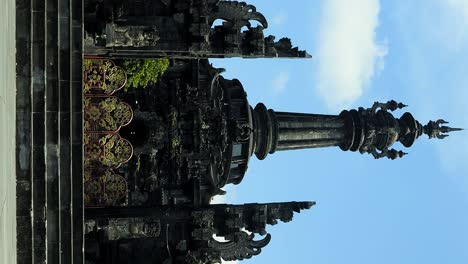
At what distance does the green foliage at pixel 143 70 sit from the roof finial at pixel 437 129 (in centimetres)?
1929

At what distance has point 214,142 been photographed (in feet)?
105

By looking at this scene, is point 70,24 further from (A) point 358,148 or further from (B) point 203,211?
(A) point 358,148

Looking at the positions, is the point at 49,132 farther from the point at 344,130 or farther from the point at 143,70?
the point at 344,130

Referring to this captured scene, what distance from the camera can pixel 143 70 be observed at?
1166 inches

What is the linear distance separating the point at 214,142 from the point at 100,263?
7.33 metres

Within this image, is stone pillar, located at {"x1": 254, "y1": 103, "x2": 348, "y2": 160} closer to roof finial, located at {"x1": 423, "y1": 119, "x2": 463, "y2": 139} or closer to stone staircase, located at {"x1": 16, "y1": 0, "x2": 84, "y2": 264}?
roof finial, located at {"x1": 423, "y1": 119, "x2": 463, "y2": 139}

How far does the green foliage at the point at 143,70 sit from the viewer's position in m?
29.2

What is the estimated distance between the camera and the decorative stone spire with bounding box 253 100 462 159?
37.0 m

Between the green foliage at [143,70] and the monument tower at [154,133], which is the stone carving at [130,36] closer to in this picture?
the monument tower at [154,133]

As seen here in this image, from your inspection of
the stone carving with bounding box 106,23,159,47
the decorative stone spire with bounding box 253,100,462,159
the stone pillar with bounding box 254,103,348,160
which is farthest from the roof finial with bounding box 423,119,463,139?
the stone carving with bounding box 106,23,159,47

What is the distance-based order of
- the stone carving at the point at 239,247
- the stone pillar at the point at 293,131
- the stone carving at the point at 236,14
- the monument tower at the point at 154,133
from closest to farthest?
1. the monument tower at the point at 154,133
2. the stone carving at the point at 236,14
3. the stone carving at the point at 239,247
4. the stone pillar at the point at 293,131
